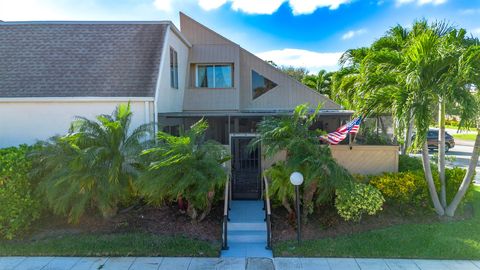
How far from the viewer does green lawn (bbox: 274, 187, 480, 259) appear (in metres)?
6.98

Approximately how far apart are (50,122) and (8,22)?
222 inches

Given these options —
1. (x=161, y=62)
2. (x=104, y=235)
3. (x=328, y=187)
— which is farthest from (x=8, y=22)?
(x=328, y=187)

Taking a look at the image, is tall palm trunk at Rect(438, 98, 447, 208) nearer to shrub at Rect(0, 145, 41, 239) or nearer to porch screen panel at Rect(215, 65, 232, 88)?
porch screen panel at Rect(215, 65, 232, 88)

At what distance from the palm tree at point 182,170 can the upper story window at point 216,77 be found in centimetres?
690

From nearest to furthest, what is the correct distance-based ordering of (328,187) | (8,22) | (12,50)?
(328,187) < (12,50) < (8,22)

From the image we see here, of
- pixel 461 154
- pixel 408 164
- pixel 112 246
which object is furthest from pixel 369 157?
pixel 461 154

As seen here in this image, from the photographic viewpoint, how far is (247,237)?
7977 mm

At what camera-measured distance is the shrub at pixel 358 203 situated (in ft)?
26.5

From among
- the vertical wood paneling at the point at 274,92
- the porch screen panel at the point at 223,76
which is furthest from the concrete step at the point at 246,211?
the porch screen panel at the point at 223,76

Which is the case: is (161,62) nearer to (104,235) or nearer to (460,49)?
(104,235)

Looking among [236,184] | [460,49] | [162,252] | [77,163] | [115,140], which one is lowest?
[162,252]

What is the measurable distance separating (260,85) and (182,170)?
8.45 meters

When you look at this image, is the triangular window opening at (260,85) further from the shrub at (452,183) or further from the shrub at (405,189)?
the shrub at (452,183)

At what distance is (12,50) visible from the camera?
11.6 m
